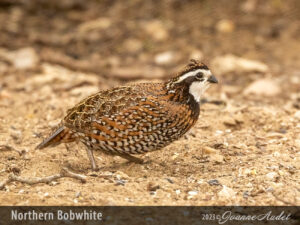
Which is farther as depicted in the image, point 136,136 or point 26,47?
point 26,47

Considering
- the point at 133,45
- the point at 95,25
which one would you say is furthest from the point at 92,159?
the point at 95,25

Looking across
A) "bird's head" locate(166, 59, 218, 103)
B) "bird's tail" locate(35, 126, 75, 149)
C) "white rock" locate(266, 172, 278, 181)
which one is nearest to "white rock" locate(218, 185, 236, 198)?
"white rock" locate(266, 172, 278, 181)

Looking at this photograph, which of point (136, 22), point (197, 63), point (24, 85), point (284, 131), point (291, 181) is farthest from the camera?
point (136, 22)

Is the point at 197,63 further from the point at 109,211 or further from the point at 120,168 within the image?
the point at 109,211

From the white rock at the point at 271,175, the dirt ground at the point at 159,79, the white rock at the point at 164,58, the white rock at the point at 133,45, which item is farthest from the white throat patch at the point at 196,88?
the white rock at the point at 133,45

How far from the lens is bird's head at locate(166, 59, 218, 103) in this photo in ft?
20.2

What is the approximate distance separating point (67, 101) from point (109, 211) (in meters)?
3.75

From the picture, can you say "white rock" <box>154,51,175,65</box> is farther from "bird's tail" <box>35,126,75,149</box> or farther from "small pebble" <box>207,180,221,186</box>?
"small pebble" <box>207,180,221,186</box>

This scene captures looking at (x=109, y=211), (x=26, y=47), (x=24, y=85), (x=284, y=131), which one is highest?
(x=26, y=47)

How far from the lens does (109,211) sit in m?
5.07

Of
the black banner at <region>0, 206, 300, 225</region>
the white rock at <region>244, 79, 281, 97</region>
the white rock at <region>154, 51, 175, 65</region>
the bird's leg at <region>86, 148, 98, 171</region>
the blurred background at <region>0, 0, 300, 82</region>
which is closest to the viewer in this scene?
the black banner at <region>0, 206, 300, 225</region>

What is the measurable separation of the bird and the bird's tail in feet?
0.29

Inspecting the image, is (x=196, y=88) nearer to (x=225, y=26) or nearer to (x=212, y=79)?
(x=212, y=79)

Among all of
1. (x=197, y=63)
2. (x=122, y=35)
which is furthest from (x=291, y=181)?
(x=122, y=35)
